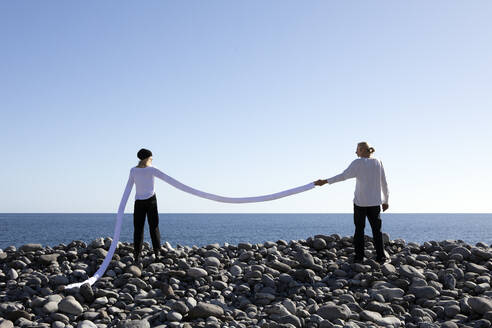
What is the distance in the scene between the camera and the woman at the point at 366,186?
8.05 metres

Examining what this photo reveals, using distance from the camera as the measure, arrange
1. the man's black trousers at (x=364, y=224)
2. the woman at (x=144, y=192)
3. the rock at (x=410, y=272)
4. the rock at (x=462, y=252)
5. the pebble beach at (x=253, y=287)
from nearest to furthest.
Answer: the pebble beach at (x=253, y=287) < the rock at (x=410, y=272) < the man's black trousers at (x=364, y=224) < the woman at (x=144, y=192) < the rock at (x=462, y=252)

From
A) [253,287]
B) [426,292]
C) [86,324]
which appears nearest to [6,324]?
[86,324]

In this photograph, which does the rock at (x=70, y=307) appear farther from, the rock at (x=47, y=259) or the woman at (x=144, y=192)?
the rock at (x=47, y=259)

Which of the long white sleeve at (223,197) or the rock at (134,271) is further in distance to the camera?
the long white sleeve at (223,197)

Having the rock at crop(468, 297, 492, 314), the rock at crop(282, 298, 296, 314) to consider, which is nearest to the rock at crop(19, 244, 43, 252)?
the rock at crop(282, 298, 296, 314)

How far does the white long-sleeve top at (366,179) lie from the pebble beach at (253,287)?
1.17 meters

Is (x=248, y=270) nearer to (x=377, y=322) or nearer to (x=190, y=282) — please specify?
(x=190, y=282)

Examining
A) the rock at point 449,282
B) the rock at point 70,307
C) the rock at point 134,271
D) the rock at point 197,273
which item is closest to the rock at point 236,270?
the rock at point 197,273

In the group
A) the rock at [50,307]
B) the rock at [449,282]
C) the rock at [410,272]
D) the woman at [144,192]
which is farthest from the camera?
the woman at [144,192]

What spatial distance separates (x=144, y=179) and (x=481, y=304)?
572cm

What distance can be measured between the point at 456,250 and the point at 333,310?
4.39 metres

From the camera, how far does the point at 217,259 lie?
8.47 metres

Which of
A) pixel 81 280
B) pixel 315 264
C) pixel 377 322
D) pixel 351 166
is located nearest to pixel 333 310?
pixel 377 322

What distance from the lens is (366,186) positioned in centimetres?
804
